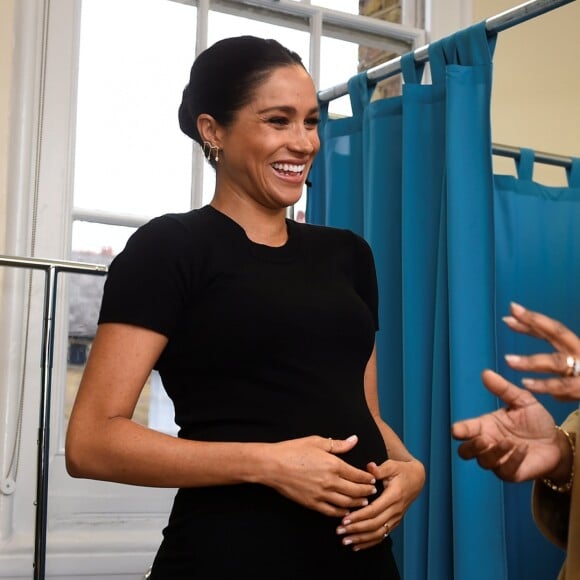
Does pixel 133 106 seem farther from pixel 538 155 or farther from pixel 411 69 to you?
pixel 538 155

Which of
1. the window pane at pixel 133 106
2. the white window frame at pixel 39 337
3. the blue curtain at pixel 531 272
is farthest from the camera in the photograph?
the window pane at pixel 133 106

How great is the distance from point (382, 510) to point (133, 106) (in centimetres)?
154

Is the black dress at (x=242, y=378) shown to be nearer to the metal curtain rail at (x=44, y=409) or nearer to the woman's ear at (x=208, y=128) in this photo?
the woman's ear at (x=208, y=128)

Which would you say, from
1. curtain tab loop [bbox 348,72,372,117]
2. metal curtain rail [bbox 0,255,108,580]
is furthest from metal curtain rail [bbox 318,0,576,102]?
metal curtain rail [bbox 0,255,108,580]

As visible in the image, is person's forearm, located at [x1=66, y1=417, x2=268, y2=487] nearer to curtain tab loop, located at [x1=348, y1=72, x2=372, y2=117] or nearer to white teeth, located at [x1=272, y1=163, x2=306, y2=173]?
white teeth, located at [x1=272, y1=163, x2=306, y2=173]

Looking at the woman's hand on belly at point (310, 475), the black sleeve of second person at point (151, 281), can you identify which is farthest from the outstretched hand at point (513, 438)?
the black sleeve of second person at point (151, 281)

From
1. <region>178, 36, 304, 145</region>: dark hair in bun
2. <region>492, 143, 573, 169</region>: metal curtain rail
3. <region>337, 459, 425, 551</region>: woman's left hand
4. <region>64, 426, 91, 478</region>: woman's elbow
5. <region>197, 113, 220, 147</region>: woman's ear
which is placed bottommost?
<region>337, 459, 425, 551</region>: woman's left hand

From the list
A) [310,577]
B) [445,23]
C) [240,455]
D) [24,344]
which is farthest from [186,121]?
[445,23]

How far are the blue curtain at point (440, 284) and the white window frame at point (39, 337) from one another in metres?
0.73

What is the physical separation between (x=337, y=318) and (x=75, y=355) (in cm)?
116

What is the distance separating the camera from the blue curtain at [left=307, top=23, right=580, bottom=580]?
1.61m

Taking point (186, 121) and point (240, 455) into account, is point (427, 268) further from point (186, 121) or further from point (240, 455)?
point (240, 455)

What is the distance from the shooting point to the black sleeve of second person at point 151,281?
1.14 m

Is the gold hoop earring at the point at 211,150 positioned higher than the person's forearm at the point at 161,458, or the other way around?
the gold hoop earring at the point at 211,150
